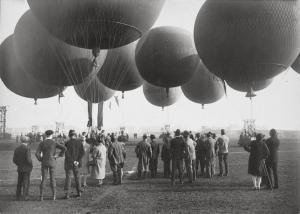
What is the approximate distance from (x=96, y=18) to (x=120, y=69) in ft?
12.7

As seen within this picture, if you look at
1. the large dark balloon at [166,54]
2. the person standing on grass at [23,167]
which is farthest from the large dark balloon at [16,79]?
the large dark balloon at [166,54]

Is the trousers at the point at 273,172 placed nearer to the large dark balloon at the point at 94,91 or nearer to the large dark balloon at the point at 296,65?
the large dark balloon at the point at 296,65

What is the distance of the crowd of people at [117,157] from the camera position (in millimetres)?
8945

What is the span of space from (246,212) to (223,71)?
10.0 feet

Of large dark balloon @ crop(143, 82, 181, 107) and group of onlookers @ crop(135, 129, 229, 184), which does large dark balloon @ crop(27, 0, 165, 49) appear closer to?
group of onlookers @ crop(135, 129, 229, 184)

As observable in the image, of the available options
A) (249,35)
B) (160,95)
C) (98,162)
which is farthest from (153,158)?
(249,35)

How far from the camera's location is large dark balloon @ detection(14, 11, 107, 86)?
27.2 feet

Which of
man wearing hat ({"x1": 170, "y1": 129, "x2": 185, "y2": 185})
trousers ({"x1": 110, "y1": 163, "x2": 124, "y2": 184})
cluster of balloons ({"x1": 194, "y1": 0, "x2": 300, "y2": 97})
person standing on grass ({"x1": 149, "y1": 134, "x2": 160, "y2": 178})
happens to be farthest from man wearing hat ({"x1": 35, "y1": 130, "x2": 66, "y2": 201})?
person standing on grass ({"x1": 149, "y1": 134, "x2": 160, "y2": 178})

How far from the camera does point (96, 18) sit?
22.3ft

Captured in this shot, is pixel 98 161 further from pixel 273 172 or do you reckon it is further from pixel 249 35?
pixel 249 35

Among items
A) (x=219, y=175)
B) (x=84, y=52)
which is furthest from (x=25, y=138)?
(x=219, y=175)

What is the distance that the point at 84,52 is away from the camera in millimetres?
8586

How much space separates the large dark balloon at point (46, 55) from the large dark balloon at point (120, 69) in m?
1.34

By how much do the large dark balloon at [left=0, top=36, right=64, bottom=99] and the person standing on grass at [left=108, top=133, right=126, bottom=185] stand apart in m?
2.55
